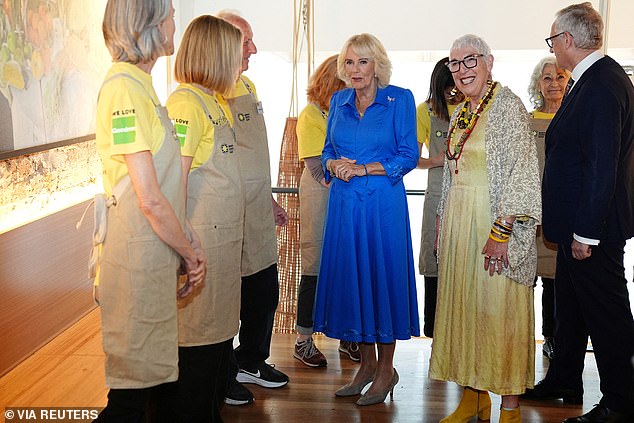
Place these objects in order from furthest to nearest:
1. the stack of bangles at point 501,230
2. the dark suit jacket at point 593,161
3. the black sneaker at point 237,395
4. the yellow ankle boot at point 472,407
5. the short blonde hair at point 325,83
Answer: the short blonde hair at point 325,83 → the black sneaker at point 237,395 → the yellow ankle boot at point 472,407 → the dark suit jacket at point 593,161 → the stack of bangles at point 501,230

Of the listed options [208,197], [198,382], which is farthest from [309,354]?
[208,197]

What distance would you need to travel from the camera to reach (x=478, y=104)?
2.86 meters

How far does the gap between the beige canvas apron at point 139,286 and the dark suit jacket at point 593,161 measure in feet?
5.15

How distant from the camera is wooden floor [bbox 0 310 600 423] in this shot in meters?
3.02

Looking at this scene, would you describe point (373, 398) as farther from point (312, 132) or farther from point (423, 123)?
point (423, 123)

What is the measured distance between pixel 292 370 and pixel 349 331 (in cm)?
60

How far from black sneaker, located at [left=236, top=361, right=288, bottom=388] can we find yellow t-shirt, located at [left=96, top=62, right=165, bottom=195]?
164 centimetres

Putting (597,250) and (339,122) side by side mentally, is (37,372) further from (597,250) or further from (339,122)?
(597,250)

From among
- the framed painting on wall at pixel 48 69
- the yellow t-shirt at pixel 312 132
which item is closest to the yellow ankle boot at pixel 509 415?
the yellow t-shirt at pixel 312 132

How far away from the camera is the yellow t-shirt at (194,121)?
8.02ft

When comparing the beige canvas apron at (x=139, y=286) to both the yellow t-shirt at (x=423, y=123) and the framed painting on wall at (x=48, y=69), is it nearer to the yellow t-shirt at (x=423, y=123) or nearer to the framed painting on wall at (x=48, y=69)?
the framed painting on wall at (x=48, y=69)

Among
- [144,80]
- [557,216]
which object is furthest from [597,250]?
[144,80]

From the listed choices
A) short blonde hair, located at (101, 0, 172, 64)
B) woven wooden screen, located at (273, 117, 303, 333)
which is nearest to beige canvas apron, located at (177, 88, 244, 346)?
short blonde hair, located at (101, 0, 172, 64)

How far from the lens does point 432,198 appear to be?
149 inches
